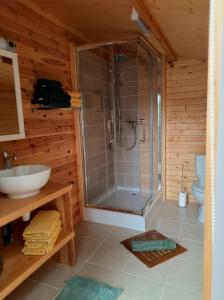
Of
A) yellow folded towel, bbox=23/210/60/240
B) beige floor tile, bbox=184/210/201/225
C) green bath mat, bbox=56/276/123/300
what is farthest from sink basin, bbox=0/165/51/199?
beige floor tile, bbox=184/210/201/225

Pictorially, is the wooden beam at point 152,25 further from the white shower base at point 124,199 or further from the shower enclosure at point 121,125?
the white shower base at point 124,199

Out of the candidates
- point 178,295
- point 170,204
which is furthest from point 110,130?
point 178,295

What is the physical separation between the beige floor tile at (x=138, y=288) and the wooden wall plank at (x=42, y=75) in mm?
1130

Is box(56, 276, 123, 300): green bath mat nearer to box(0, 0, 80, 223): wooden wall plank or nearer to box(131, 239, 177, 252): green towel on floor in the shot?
box(131, 239, 177, 252): green towel on floor

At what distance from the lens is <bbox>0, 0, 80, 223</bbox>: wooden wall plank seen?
1894 millimetres

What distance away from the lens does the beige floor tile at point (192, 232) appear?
2.41 metres

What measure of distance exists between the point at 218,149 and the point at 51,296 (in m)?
1.76

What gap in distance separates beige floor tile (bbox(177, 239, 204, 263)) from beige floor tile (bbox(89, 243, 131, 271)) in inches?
20.9

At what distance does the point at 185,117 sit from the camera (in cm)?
319

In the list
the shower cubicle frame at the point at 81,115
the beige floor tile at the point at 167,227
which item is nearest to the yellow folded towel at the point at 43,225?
the shower cubicle frame at the point at 81,115

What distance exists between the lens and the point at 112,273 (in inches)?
75.4

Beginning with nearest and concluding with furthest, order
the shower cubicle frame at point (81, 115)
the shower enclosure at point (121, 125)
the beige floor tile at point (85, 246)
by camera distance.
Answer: the beige floor tile at point (85, 246) → the shower cubicle frame at point (81, 115) → the shower enclosure at point (121, 125)

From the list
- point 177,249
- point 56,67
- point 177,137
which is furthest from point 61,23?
point 177,249

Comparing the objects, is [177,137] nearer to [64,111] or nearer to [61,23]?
[64,111]
